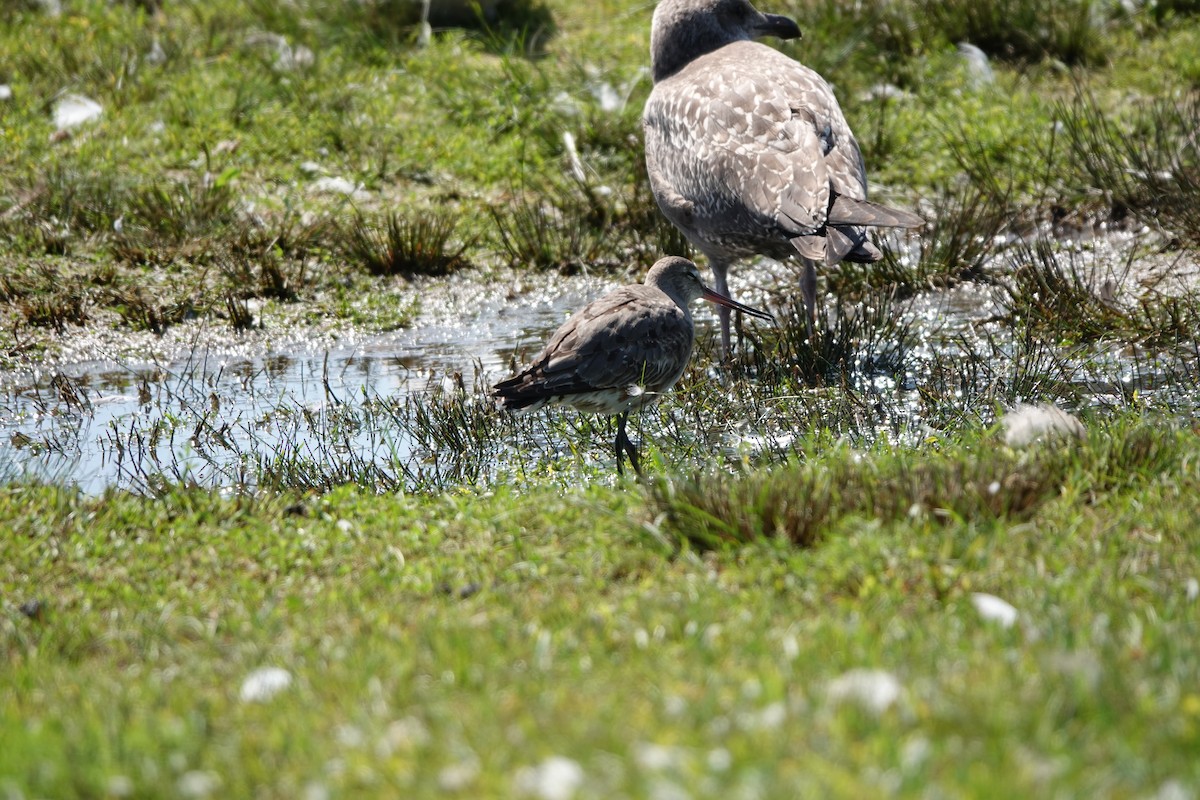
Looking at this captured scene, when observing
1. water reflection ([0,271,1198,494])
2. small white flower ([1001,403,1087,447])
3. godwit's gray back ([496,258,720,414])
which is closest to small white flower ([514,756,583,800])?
small white flower ([1001,403,1087,447])

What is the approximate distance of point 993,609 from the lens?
376 centimetres

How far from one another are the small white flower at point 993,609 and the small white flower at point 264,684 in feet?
6.23

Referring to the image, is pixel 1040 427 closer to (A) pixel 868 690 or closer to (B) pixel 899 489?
(B) pixel 899 489

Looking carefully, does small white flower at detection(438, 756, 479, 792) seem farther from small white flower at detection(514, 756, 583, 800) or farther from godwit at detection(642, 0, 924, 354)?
godwit at detection(642, 0, 924, 354)

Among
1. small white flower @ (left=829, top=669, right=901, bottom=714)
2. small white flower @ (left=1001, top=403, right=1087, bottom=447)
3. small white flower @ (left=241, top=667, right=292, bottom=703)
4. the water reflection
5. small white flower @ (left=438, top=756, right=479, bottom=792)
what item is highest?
small white flower @ (left=438, top=756, right=479, bottom=792)

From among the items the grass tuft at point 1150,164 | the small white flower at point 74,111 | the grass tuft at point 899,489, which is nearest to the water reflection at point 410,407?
the grass tuft at point 899,489

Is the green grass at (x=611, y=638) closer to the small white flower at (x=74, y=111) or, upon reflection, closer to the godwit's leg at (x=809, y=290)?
the godwit's leg at (x=809, y=290)

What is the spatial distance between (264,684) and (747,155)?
14.7 ft

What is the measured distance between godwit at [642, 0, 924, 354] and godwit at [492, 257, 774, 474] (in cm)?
72

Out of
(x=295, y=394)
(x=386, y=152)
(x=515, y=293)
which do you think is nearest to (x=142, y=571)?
(x=295, y=394)

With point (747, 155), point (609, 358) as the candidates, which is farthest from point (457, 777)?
point (747, 155)

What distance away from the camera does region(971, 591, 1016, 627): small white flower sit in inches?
144

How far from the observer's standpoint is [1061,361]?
6.96 metres

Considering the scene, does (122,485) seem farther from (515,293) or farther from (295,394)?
(515,293)
